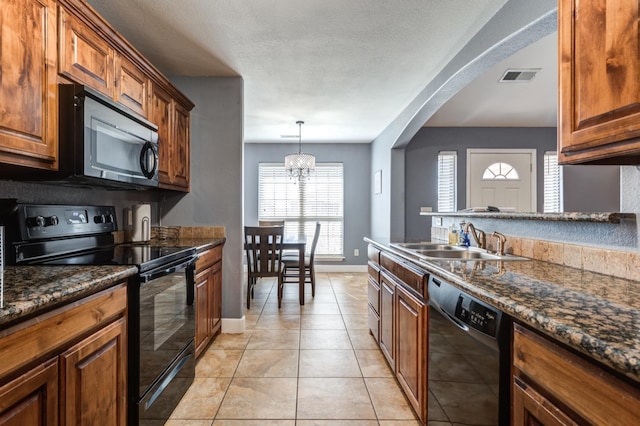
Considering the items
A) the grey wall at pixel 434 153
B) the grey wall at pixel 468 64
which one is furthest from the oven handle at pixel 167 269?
the grey wall at pixel 434 153

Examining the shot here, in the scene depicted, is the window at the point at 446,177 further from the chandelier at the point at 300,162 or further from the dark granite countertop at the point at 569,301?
the dark granite countertop at the point at 569,301

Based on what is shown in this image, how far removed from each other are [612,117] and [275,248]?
3277 millimetres

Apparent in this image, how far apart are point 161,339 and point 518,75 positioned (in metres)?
4.03

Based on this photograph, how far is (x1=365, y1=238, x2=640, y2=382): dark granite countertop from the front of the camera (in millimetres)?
637

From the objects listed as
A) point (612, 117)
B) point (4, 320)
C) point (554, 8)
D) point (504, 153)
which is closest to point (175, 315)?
point (4, 320)

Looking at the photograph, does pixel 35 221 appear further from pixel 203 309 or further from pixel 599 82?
pixel 599 82

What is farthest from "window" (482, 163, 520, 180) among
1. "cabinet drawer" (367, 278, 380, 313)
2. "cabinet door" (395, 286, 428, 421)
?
"cabinet door" (395, 286, 428, 421)

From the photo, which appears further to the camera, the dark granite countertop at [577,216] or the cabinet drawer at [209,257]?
the cabinet drawer at [209,257]

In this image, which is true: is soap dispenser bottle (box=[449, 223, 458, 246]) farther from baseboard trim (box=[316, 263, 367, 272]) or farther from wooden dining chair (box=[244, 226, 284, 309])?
baseboard trim (box=[316, 263, 367, 272])

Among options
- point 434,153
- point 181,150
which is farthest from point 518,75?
point 181,150

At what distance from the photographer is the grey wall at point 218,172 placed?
122 inches

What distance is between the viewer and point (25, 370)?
0.92 metres

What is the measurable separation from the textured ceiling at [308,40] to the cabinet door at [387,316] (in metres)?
1.73

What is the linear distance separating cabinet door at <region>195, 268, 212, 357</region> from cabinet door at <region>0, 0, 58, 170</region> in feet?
4.09
